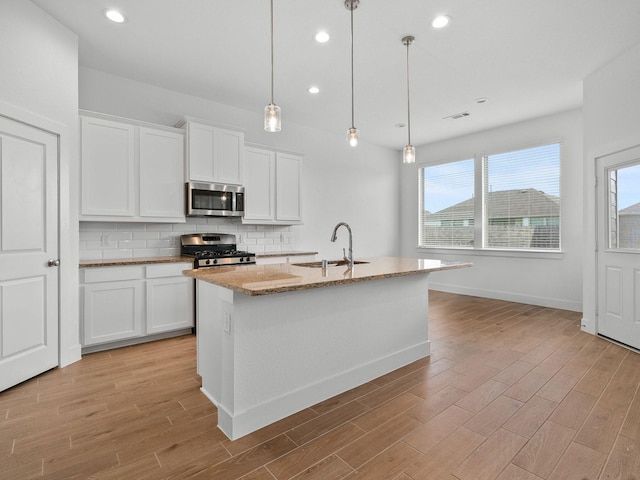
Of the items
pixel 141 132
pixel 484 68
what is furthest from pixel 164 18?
pixel 484 68

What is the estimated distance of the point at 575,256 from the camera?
5.05 m

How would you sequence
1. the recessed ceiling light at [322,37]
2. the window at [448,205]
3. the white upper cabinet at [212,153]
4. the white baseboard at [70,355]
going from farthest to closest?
1. the window at [448,205]
2. the white upper cabinet at [212,153]
3. the recessed ceiling light at [322,37]
4. the white baseboard at [70,355]

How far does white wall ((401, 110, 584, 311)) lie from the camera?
5020mm

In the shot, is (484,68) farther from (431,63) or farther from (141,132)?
(141,132)

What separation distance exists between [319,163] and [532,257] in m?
3.80

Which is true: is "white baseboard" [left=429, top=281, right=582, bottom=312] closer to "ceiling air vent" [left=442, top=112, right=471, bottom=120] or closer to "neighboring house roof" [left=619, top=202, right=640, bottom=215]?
"neighboring house roof" [left=619, top=202, right=640, bottom=215]

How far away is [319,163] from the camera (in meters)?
5.95

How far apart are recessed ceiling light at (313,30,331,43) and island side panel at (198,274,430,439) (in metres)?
2.26

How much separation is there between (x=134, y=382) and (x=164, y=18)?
3.00 metres

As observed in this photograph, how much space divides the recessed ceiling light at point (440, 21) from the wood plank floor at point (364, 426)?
2.97 m

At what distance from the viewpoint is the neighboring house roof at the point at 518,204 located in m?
5.33

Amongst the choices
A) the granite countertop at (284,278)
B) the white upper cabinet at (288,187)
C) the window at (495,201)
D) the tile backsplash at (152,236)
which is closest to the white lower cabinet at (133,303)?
the tile backsplash at (152,236)

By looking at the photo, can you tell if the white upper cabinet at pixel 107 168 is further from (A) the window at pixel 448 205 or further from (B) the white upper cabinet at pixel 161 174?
(A) the window at pixel 448 205

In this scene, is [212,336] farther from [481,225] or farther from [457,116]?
[481,225]
